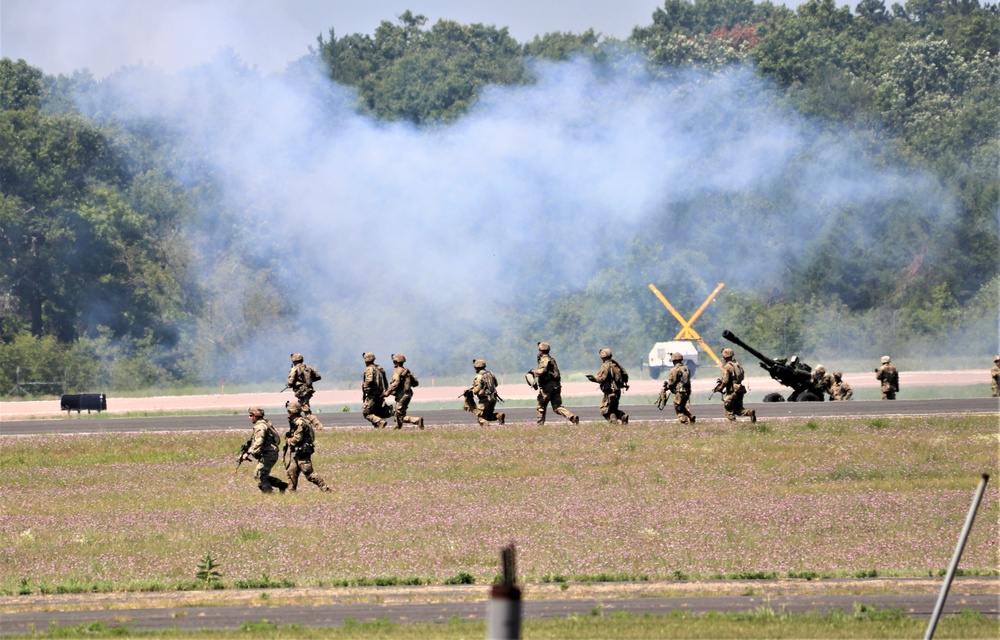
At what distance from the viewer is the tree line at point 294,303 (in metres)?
68.6

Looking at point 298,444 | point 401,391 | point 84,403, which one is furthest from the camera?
point 84,403

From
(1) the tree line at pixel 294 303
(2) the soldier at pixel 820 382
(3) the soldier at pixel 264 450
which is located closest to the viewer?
(3) the soldier at pixel 264 450

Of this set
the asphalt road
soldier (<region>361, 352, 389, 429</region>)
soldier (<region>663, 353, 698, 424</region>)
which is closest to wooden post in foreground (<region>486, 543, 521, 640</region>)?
Result: soldier (<region>663, 353, 698, 424</region>)

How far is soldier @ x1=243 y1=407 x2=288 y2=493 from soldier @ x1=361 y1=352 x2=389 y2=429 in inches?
347

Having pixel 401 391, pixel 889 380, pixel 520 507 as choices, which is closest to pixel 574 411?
pixel 401 391

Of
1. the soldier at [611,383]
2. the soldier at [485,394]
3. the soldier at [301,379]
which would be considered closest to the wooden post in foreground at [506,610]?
the soldier at [611,383]

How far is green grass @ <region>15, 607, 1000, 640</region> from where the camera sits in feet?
49.9

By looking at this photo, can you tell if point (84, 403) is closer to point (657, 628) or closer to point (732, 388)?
point (732, 388)

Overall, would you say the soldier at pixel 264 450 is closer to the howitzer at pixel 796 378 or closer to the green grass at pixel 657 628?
Result: the green grass at pixel 657 628

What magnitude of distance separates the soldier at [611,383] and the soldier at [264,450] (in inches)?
401

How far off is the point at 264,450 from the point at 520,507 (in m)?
4.32

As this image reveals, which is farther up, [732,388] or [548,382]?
[548,382]

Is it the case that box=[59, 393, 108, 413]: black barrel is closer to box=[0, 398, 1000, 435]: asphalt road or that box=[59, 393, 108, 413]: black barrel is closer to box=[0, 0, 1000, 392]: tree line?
box=[0, 398, 1000, 435]: asphalt road

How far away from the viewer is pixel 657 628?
15555 mm
